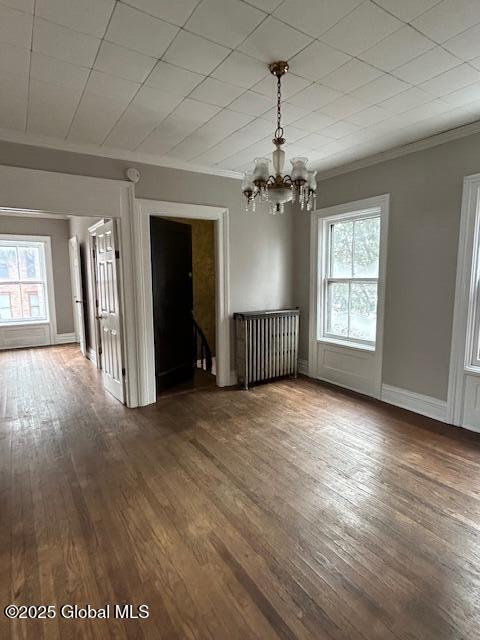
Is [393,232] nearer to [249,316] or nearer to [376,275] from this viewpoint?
[376,275]

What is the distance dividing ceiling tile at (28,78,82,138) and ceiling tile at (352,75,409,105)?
201cm

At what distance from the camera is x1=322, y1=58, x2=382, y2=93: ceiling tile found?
2148 millimetres

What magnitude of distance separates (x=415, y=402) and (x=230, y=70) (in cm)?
345

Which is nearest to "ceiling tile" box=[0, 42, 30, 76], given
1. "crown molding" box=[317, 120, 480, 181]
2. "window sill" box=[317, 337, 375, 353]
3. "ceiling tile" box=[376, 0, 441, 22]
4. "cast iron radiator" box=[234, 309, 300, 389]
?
"ceiling tile" box=[376, 0, 441, 22]

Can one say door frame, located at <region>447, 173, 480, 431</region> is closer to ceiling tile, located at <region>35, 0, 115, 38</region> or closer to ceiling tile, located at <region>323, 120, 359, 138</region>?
ceiling tile, located at <region>323, 120, 359, 138</region>

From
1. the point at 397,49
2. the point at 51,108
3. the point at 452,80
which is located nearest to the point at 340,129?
the point at 452,80

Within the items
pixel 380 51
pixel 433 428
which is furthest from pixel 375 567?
pixel 380 51

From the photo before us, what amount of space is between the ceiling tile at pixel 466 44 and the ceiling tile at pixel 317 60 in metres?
0.56

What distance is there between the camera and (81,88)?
2.37m

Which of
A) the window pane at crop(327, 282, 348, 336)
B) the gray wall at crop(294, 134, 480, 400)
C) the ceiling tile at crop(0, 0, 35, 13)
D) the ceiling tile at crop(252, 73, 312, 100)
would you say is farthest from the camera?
the window pane at crop(327, 282, 348, 336)

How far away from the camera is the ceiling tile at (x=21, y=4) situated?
1599 mm

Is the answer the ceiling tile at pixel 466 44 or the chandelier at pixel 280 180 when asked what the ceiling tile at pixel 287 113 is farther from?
the ceiling tile at pixel 466 44

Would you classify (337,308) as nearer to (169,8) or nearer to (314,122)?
(314,122)

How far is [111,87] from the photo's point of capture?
2357 mm
